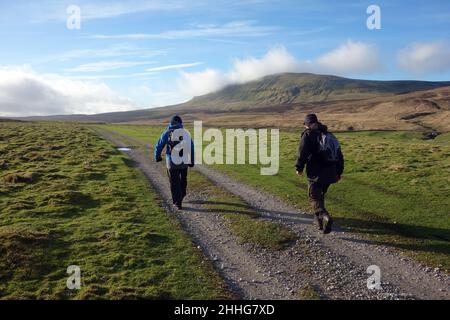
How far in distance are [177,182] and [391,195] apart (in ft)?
33.0

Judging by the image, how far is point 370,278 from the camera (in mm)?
9398

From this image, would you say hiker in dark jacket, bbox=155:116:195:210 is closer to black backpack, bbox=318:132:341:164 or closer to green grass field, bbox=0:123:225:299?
green grass field, bbox=0:123:225:299

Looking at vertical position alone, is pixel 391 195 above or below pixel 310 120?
below

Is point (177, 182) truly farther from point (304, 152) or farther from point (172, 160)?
point (304, 152)

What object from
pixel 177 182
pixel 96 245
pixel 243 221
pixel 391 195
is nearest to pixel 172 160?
pixel 177 182

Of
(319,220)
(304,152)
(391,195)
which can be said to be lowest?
(391,195)

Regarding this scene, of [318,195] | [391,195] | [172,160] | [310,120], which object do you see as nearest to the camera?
[310,120]

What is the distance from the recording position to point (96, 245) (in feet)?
39.1

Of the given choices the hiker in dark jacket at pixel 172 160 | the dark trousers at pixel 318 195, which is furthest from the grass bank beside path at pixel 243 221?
the hiker in dark jacket at pixel 172 160

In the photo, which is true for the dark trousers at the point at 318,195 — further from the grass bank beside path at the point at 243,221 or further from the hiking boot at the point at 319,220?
the grass bank beside path at the point at 243,221

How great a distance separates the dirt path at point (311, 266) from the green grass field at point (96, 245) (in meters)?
0.65

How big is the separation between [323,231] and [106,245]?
6824 millimetres

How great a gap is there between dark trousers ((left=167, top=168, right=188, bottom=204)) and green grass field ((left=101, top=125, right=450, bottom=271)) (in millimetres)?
4853
